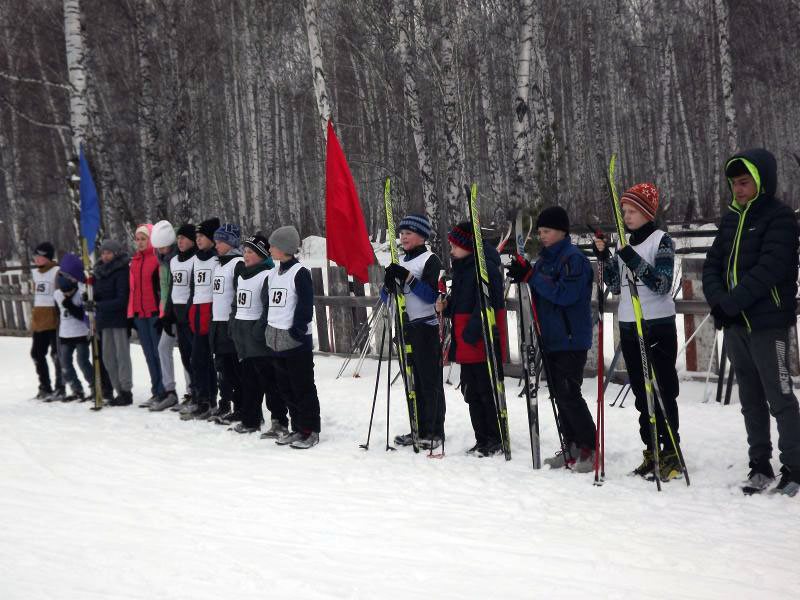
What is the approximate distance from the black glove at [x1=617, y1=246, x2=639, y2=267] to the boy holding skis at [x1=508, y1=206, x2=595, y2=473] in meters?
0.48

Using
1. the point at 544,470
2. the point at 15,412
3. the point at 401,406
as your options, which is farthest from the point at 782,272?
the point at 15,412

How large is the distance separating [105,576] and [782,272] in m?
3.81

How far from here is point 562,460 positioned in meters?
5.59

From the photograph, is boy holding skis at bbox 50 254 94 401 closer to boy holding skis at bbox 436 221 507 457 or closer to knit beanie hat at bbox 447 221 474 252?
boy holding skis at bbox 436 221 507 457

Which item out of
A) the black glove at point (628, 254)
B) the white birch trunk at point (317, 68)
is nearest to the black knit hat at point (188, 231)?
the black glove at point (628, 254)

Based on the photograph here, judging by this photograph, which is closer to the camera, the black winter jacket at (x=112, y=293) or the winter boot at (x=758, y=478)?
the winter boot at (x=758, y=478)

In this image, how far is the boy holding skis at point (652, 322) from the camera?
508 centimetres

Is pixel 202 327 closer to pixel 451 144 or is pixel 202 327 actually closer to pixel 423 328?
pixel 423 328

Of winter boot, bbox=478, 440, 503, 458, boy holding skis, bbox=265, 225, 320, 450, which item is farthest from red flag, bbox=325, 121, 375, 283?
winter boot, bbox=478, 440, 503, 458

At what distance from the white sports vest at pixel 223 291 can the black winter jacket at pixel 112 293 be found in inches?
76.2

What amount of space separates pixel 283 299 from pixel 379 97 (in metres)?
21.3

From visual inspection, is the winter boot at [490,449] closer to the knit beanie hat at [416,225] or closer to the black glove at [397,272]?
the black glove at [397,272]

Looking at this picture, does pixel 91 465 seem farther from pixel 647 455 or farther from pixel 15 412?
pixel 647 455

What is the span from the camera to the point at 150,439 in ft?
23.7
